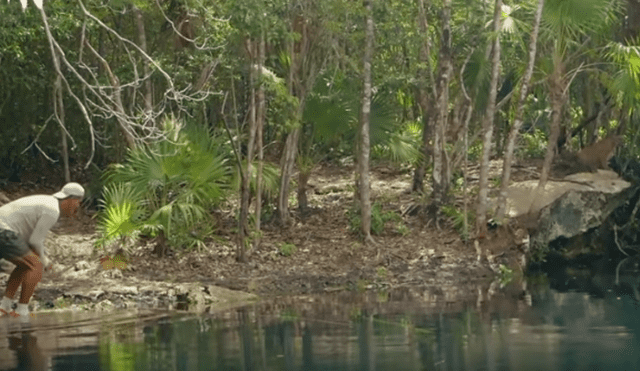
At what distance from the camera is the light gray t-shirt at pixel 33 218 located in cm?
1206

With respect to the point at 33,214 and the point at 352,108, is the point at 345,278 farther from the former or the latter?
the point at 33,214

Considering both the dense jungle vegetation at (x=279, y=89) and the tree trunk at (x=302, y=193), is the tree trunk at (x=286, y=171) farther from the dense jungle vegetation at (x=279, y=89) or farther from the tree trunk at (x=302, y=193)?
the tree trunk at (x=302, y=193)

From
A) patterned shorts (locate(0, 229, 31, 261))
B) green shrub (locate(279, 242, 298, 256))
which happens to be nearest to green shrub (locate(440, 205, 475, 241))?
green shrub (locate(279, 242, 298, 256))

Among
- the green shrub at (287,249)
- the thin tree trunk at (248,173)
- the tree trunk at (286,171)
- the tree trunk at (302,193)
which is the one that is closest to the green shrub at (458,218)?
the tree trunk at (302,193)

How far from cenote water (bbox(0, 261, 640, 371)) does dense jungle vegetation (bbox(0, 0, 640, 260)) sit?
10.5ft

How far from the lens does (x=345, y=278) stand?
55.7 ft

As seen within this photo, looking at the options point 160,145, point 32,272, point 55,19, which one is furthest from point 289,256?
point 32,272

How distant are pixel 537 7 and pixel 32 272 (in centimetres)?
926

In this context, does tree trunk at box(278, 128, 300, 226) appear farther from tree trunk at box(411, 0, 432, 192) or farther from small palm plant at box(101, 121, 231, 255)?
tree trunk at box(411, 0, 432, 192)

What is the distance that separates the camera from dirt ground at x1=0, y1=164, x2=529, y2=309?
1516 centimetres

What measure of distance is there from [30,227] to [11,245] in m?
0.32

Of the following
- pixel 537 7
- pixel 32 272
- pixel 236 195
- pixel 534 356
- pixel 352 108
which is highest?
pixel 537 7

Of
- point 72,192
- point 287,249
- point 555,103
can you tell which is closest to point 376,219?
point 287,249

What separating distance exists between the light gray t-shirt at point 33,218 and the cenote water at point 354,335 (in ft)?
3.06
